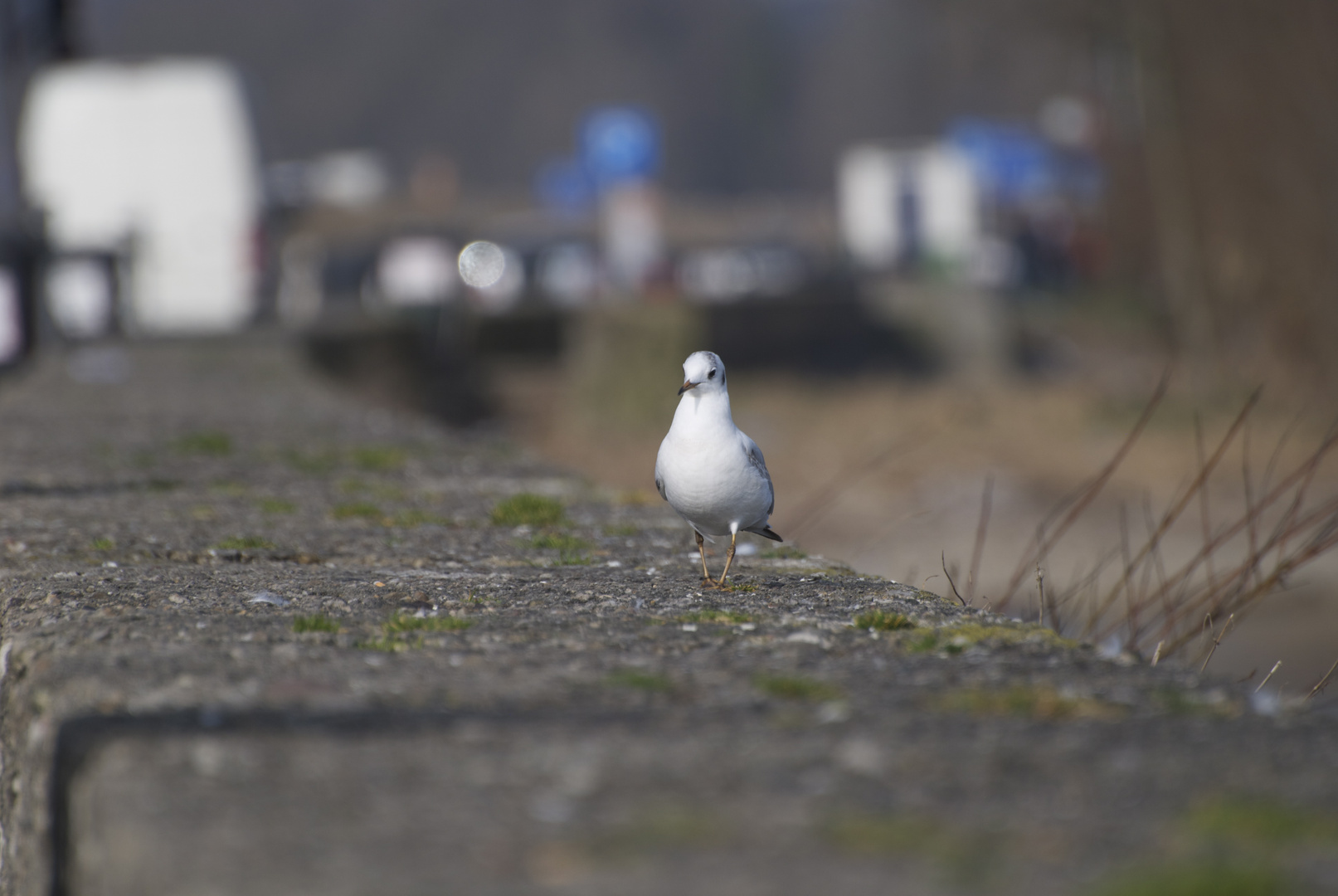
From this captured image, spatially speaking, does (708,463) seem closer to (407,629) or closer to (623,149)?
(407,629)

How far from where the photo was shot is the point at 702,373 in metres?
2.76

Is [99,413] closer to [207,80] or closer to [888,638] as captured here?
[888,638]

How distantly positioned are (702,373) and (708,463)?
17 cm

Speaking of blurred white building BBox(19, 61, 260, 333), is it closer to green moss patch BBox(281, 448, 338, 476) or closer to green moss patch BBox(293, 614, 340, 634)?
green moss patch BBox(281, 448, 338, 476)

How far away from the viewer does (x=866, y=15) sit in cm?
11112

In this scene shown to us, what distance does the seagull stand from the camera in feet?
8.95

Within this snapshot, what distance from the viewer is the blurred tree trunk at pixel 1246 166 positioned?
40.5 ft

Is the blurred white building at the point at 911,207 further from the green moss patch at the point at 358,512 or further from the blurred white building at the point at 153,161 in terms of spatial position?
the green moss patch at the point at 358,512

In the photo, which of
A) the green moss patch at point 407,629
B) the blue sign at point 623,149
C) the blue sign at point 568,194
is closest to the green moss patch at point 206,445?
the green moss patch at point 407,629

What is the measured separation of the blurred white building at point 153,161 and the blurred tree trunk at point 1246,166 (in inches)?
370

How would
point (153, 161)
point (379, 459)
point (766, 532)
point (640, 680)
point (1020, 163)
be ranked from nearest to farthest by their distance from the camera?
point (640, 680) < point (766, 532) < point (379, 459) < point (153, 161) < point (1020, 163)

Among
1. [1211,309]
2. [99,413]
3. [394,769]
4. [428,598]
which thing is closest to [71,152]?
[99,413]

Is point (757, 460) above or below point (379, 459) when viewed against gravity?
above

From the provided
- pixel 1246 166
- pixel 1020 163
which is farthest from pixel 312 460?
pixel 1020 163
